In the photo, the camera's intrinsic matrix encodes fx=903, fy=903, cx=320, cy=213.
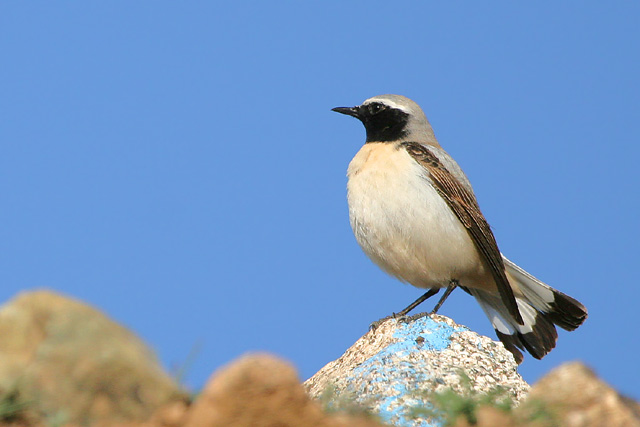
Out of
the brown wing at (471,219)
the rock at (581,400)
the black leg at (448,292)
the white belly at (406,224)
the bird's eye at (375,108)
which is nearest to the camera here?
the rock at (581,400)

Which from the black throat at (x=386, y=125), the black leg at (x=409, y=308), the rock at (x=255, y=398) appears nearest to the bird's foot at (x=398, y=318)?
the black leg at (x=409, y=308)

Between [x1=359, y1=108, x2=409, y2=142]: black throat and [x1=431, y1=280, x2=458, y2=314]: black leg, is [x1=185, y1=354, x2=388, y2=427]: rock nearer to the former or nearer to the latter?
[x1=431, y1=280, x2=458, y2=314]: black leg

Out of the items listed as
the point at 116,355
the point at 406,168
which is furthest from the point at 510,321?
the point at 116,355

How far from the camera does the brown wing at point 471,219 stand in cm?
956

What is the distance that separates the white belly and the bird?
0.4 inches

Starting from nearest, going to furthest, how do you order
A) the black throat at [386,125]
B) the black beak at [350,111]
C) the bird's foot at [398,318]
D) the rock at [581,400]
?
1. the rock at [581,400]
2. the bird's foot at [398,318]
3. the black throat at [386,125]
4. the black beak at [350,111]

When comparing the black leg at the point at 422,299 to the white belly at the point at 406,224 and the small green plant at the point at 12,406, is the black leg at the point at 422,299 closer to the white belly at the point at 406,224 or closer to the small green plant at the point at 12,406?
the white belly at the point at 406,224

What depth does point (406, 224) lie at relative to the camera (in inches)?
366

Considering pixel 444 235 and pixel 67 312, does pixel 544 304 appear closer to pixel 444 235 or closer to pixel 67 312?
pixel 444 235

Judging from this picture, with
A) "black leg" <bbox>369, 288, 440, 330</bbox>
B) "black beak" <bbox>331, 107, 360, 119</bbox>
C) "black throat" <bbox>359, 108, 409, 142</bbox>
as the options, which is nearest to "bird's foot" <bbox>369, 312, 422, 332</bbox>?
"black leg" <bbox>369, 288, 440, 330</bbox>

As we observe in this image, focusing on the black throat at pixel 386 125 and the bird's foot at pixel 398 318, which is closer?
the bird's foot at pixel 398 318

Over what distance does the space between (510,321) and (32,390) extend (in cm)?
643

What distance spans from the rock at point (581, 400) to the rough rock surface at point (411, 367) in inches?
57.5

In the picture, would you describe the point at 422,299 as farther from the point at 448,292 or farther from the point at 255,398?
the point at 255,398
